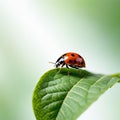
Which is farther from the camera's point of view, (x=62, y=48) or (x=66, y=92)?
(x=62, y=48)

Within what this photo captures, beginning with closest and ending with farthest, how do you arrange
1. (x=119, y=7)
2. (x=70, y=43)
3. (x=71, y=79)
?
(x=71, y=79) < (x=119, y=7) < (x=70, y=43)

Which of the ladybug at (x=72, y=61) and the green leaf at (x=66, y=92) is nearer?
the green leaf at (x=66, y=92)

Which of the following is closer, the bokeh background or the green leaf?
the green leaf

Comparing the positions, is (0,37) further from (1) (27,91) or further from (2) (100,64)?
(2) (100,64)

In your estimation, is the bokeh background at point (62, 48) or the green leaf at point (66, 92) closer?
the green leaf at point (66, 92)

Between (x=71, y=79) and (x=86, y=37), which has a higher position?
(x=71, y=79)

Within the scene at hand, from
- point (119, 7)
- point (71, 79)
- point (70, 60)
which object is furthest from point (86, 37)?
point (71, 79)

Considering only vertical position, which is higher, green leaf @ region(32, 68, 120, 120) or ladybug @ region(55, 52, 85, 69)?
green leaf @ region(32, 68, 120, 120)

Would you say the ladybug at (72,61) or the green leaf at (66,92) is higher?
the green leaf at (66,92)
